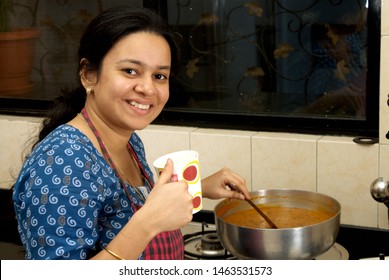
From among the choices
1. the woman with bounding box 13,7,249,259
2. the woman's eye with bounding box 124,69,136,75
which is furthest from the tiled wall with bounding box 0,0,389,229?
the woman's eye with bounding box 124,69,136,75

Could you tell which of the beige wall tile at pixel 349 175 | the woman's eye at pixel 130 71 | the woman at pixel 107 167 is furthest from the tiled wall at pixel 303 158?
the woman's eye at pixel 130 71

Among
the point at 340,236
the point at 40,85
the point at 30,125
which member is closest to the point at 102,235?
the point at 340,236

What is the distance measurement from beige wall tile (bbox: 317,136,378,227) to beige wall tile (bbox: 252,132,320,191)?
0.10ft

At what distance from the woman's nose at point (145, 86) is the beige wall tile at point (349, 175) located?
837mm

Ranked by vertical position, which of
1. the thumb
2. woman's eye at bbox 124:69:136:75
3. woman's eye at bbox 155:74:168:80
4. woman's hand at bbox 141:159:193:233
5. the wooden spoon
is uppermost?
woman's eye at bbox 124:69:136:75

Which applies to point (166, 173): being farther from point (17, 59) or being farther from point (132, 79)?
point (17, 59)

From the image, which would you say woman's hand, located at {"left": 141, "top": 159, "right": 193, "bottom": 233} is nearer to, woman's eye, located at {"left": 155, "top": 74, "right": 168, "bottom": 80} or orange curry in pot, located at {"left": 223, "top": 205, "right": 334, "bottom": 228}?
woman's eye, located at {"left": 155, "top": 74, "right": 168, "bottom": 80}

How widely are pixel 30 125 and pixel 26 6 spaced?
48 centimetres

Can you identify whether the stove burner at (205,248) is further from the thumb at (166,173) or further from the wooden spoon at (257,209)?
the thumb at (166,173)

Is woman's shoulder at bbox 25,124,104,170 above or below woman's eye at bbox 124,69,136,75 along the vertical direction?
below

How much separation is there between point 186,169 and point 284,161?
2.96ft

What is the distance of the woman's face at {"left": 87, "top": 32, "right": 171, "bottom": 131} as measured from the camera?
1.45 meters

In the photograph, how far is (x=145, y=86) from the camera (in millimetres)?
1451

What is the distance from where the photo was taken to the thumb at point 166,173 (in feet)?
4.33
